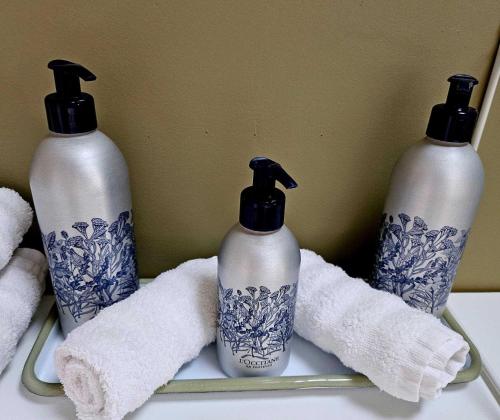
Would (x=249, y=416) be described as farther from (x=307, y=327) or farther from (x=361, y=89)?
(x=361, y=89)

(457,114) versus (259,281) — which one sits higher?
(457,114)

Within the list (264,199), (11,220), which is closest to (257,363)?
(264,199)

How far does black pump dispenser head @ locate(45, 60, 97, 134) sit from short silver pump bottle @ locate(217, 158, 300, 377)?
0.42 feet

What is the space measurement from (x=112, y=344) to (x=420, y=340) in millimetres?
220

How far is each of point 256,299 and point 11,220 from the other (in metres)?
0.22

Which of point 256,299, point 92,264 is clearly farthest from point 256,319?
point 92,264

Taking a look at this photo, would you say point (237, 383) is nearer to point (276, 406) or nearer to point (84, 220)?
point (276, 406)

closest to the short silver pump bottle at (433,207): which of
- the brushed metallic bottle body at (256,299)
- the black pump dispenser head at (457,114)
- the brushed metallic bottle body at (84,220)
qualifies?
the black pump dispenser head at (457,114)

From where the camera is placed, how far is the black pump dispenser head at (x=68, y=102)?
316 millimetres

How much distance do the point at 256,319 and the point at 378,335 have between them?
0.09m

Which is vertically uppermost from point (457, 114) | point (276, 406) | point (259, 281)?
point (457, 114)

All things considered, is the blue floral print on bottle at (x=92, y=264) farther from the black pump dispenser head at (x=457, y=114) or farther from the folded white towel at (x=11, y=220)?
the black pump dispenser head at (x=457, y=114)

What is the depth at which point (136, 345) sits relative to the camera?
0.32m

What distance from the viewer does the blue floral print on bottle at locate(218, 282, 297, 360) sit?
1.09 feet
